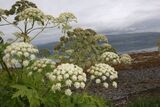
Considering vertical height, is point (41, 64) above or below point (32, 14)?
below

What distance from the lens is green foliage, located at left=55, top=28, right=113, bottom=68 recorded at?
32.5 ft

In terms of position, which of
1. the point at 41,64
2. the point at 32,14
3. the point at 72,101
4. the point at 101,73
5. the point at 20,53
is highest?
the point at 32,14

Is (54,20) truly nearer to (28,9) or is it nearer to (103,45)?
(28,9)

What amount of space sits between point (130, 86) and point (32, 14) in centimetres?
1903

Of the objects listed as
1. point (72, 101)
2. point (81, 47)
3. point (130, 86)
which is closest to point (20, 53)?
point (72, 101)

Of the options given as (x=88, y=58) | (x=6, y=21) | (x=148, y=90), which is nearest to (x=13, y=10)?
(x=6, y=21)

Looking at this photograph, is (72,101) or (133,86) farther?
(133,86)

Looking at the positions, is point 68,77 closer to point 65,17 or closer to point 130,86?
point 65,17

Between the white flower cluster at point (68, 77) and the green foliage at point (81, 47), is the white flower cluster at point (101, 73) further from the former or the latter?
the green foliage at point (81, 47)

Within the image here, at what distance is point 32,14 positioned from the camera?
27.5ft

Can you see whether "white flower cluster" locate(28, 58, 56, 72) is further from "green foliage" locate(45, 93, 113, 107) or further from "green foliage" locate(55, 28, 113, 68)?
"green foliage" locate(55, 28, 113, 68)

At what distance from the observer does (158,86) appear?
26141 mm

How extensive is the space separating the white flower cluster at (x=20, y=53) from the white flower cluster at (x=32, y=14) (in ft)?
4.01

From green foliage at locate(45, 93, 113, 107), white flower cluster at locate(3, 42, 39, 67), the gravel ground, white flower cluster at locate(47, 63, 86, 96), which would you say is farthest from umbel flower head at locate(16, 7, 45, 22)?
the gravel ground
